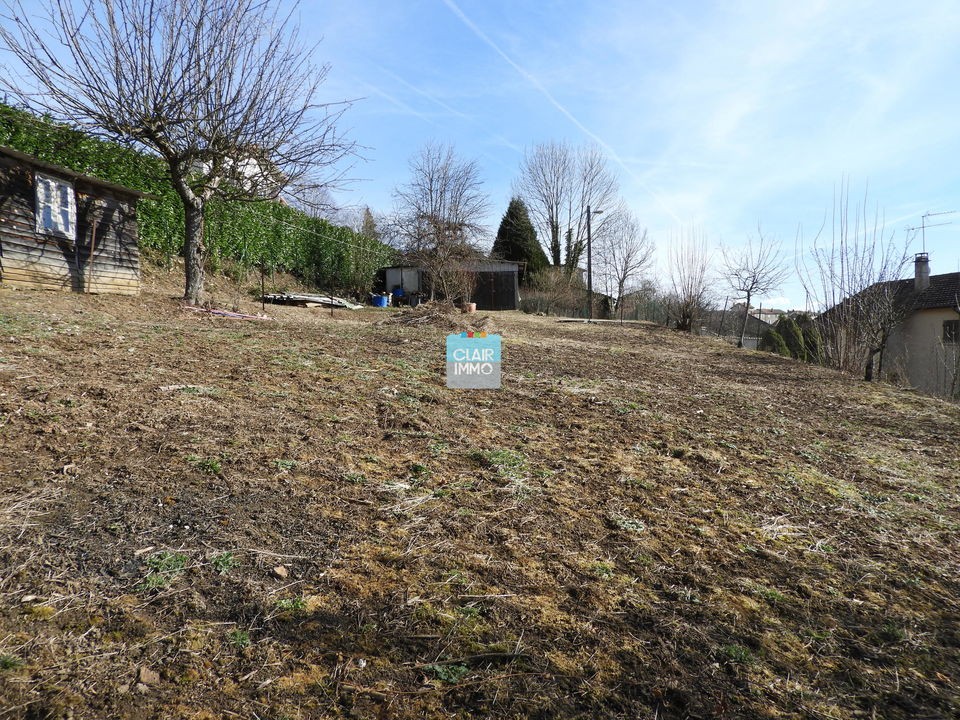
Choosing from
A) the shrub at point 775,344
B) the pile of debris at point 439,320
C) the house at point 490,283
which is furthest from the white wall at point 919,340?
the pile of debris at point 439,320

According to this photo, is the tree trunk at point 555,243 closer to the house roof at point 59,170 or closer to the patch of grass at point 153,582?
the house roof at point 59,170

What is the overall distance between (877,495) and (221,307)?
30.7 ft

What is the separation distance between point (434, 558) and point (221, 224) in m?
14.4

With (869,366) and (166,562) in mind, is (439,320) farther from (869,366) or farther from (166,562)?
(166,562)

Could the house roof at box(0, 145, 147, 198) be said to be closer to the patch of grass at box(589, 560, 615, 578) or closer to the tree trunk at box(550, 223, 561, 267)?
the patch of grass at box(589, 560, 615, 578)

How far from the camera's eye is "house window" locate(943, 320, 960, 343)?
57.4 feet

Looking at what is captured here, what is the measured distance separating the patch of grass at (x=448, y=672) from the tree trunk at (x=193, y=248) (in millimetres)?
8785

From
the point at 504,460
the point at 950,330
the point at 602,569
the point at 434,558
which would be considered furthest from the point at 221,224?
the point at 950,330

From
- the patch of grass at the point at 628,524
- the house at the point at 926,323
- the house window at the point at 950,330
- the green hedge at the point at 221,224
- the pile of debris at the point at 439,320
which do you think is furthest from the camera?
the house at the point at 926,323

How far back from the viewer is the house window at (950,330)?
17.5 metres

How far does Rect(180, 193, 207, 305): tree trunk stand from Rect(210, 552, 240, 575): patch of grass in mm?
8039

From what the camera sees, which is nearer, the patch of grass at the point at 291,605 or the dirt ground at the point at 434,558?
the dirt ground at the point at 434,558

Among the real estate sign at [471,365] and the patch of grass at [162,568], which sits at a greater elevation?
the real estate sign at [471,365]

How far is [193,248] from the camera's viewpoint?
8453 mm
